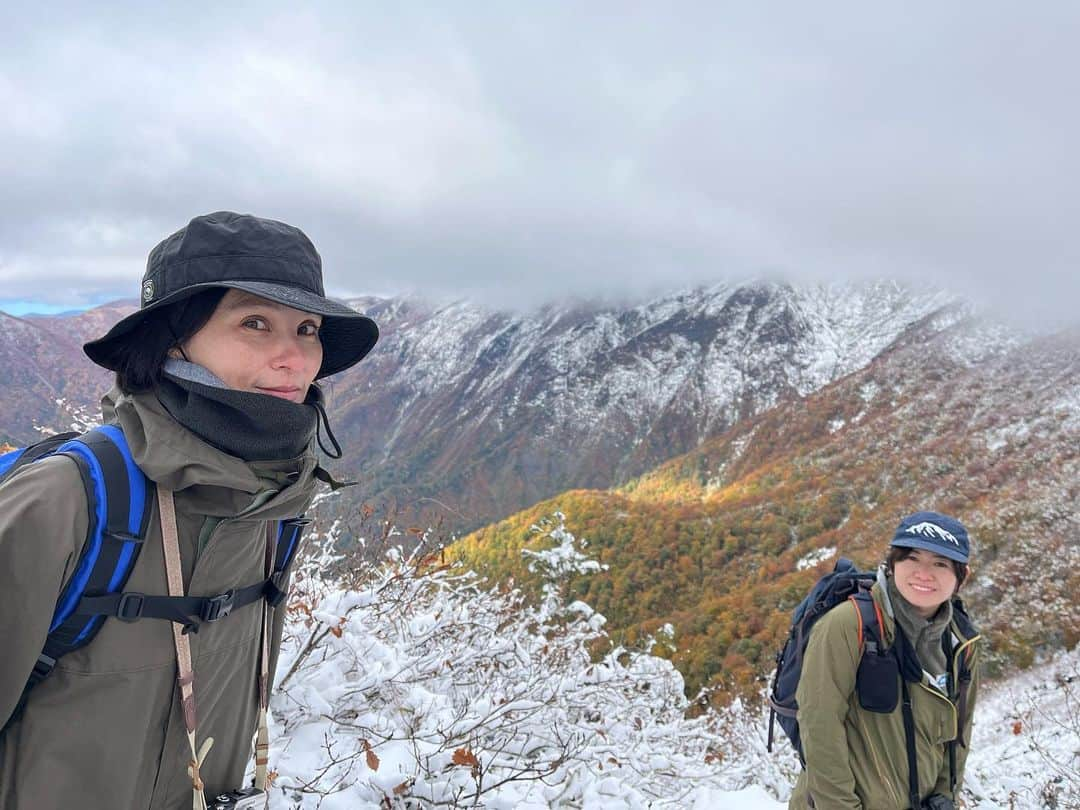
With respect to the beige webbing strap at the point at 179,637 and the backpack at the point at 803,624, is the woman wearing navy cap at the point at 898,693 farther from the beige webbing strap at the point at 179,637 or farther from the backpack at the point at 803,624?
the beige webbing strap at the point at 179,637

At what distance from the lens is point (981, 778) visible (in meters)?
7.91

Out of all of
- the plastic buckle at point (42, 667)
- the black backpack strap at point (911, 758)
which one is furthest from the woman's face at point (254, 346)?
the black backpack strap at point (911, 758)

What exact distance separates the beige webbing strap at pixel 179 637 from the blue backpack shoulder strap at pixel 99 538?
4cm

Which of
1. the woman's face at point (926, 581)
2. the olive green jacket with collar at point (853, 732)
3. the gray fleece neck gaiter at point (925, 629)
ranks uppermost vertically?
the woman's face at point (926, 581)

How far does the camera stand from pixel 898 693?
262 centimetres

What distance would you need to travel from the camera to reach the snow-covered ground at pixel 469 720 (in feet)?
10.2

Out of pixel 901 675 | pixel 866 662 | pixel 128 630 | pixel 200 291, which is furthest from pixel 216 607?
pixel 901 675

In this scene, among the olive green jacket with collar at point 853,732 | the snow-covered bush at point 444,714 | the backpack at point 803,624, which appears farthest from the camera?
the snow-covered bush at point 444,714

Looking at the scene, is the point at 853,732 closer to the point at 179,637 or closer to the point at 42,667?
the point at 179,637

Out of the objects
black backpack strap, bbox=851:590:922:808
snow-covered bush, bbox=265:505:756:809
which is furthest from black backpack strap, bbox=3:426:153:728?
black backpack strap, bbox=851:590:922:808

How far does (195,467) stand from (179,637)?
1.24 feet

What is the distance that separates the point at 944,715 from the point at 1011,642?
25505mm

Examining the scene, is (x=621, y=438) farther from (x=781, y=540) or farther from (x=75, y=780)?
(x=75, y=780)

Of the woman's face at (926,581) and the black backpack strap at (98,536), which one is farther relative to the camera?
the woman's face at (926,581)
